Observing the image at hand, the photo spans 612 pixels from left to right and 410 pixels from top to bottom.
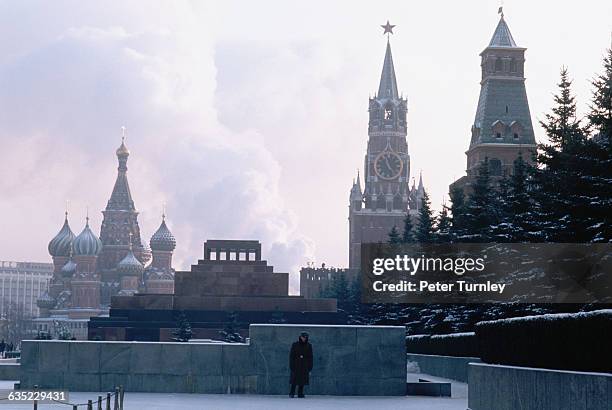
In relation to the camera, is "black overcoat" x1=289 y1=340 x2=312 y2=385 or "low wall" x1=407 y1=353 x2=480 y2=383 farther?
"low wall" x1=407 y1=353 x2=480 y2=383

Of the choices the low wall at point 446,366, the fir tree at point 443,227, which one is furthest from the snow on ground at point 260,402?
the fir tree at point 443,227

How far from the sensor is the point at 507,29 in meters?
133

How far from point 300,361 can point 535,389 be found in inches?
344

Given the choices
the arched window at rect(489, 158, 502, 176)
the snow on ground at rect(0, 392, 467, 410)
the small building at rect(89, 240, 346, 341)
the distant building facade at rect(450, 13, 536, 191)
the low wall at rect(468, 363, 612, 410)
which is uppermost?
the distant building facade at rect(450, 13, 536, 191)

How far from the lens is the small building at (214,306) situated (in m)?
91.2

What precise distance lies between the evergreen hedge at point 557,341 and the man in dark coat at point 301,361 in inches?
188

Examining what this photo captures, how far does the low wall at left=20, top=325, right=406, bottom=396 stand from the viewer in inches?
1073

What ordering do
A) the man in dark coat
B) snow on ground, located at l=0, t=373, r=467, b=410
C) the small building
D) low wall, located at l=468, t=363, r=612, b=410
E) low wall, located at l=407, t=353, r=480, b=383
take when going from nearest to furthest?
low wall, located at l=468, t=363, r=612, b=410 → snow on ground, located at l=0, t=373, r=467, b=410 → the man in dark coat → low wall, located at l=407, t=353, r=480, b=383 → the small building

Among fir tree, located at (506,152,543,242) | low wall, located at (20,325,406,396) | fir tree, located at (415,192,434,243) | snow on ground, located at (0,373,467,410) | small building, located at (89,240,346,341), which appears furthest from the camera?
small building, located at (89,240,346,341)

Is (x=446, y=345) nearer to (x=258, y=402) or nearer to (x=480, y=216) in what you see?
(x=480, y=216)

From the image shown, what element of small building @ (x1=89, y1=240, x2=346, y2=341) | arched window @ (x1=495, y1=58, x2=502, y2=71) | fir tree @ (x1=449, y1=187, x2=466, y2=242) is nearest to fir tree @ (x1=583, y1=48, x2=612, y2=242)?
fir tree @ (x1=449, y1=187, x2=466, y2=242)

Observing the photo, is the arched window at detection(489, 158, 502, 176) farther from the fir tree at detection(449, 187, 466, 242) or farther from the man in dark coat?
the man in dark coat

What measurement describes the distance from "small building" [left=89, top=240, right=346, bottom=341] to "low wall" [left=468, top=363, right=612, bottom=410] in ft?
219

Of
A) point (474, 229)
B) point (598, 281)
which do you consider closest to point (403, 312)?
point (474, 229)
